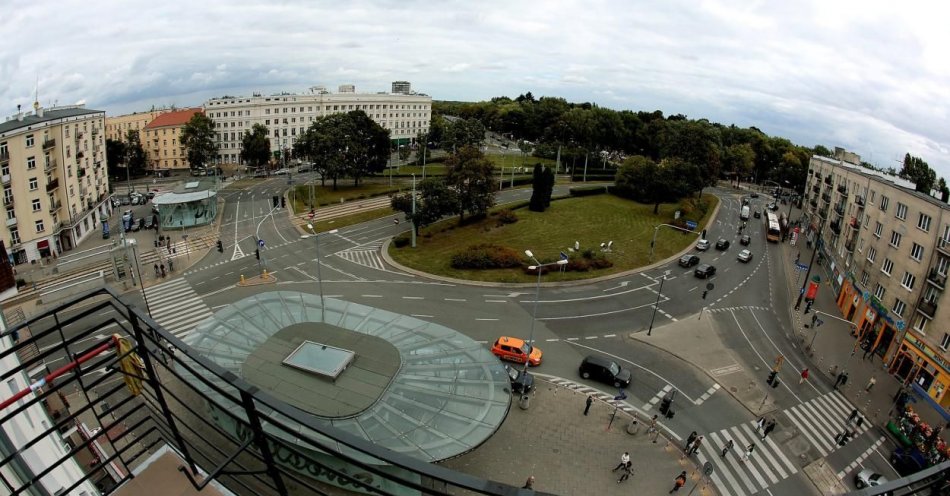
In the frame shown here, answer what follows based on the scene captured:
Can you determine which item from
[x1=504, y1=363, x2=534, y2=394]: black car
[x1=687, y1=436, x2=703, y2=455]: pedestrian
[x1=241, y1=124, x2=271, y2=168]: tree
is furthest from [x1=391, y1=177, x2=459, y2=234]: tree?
[x1=241, y1=124, x2=271, y2=168]: tree

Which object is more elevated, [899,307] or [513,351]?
[899,307]

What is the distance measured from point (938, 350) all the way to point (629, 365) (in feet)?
65.7

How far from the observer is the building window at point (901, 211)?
37688 millimetres

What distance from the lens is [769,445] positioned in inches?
1067

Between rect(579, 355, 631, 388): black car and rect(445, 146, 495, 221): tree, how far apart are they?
31441mm

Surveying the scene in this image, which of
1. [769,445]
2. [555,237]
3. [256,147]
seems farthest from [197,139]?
[769,445]

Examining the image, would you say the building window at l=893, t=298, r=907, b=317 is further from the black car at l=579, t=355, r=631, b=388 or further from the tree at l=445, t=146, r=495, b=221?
the tree at l=445, t=146, r=495, b=221

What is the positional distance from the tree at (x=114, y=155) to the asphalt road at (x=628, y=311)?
4629cm

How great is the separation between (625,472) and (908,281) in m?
28.5

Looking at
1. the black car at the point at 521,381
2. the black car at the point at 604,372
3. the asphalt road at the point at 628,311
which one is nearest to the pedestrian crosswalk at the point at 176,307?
the asphalt road at the point at 628,311

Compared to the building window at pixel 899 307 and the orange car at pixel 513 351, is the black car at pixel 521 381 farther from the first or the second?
the building window at pixel 899 307

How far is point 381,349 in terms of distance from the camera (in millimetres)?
25547

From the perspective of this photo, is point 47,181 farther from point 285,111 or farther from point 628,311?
point 285,111

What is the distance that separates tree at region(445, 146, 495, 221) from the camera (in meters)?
59.9
